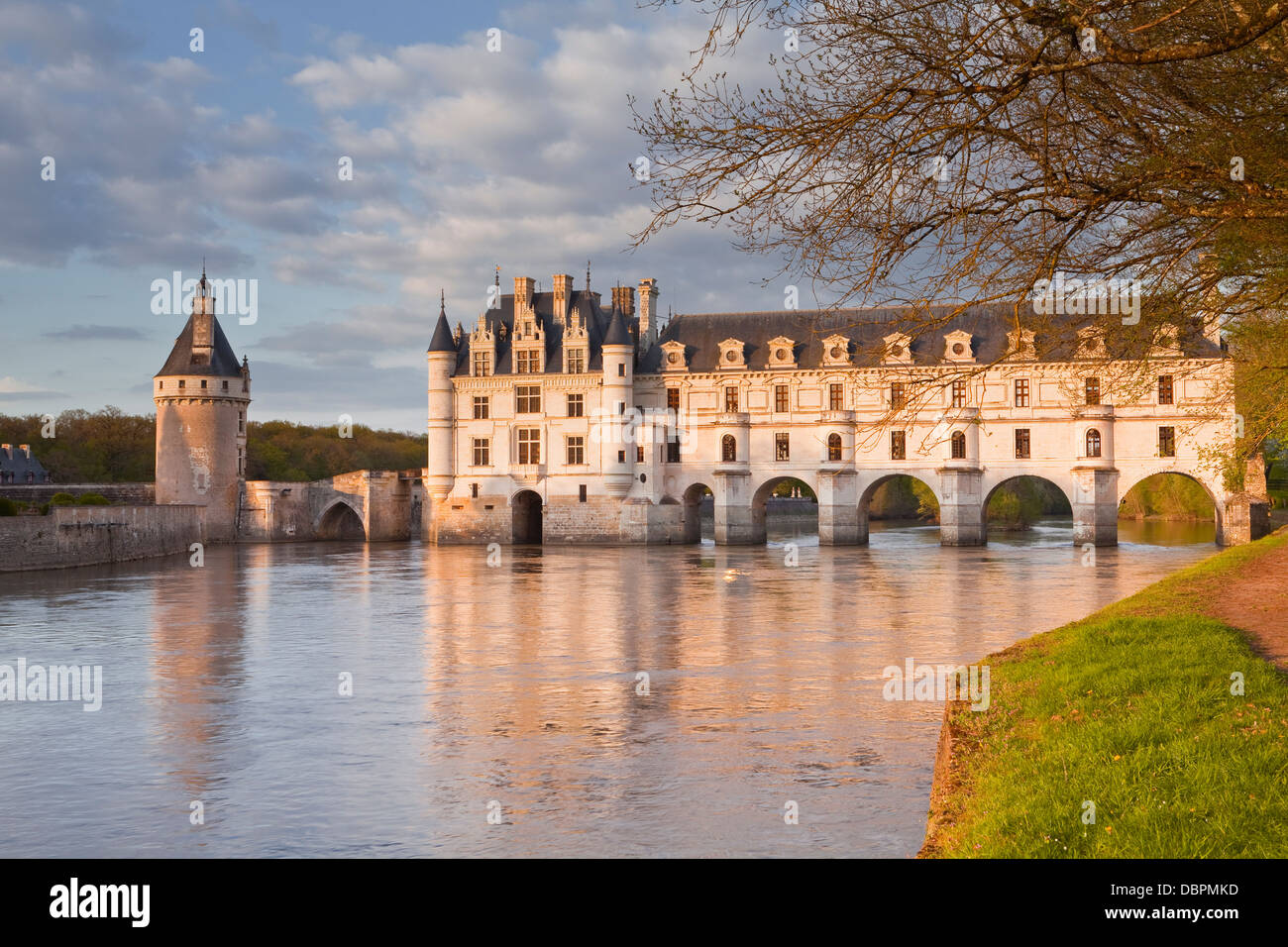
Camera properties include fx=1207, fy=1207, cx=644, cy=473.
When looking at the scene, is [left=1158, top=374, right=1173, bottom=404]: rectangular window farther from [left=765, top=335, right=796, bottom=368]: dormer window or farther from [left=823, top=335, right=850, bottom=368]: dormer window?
[left=765, top=335, right=796, bottom=368]: dormer window

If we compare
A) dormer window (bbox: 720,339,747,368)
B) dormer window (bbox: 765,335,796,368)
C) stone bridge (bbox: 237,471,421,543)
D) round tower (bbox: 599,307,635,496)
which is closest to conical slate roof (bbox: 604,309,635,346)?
round tower (bbox: 599,307,635,496)

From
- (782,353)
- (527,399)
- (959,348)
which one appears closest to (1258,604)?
(959,348)

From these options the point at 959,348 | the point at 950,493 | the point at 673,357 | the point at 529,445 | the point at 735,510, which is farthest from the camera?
the point at 529,445

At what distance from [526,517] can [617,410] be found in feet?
27.2

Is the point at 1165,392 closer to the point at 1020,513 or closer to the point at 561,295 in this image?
the point at 1020,513

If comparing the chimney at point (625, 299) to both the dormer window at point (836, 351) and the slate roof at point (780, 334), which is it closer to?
the slate roof at point (780, 334)

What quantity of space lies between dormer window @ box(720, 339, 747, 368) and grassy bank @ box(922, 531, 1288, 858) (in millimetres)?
44587

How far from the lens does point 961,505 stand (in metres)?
52.1

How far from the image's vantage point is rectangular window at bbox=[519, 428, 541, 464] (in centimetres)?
5944

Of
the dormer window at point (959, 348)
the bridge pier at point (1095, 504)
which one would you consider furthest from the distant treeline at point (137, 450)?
the bridge pier at point (1095, 504)
